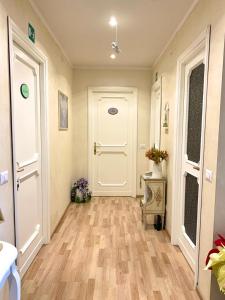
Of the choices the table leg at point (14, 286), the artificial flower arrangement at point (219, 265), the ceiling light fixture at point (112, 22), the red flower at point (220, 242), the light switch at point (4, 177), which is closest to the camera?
the table leg at point (14, 286)

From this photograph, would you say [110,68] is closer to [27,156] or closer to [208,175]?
[27,156]

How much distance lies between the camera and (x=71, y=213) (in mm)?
3961

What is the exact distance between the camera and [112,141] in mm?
4855

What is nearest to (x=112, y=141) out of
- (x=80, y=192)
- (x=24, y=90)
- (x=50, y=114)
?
(x=80, y=192)

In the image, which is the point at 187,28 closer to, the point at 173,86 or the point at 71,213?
the point at 173,86

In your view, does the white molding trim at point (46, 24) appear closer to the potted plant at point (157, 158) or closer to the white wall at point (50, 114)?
the white wall at point (50, 114)

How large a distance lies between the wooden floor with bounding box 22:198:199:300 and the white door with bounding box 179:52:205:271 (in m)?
0.25

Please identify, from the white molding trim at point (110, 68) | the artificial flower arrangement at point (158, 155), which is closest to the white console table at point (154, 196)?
the artificial flower arrangement at point (158, 155)

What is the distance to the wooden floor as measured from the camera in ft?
6.71

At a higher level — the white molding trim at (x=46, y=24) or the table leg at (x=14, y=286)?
the white molding trim at (x=46, y=24)

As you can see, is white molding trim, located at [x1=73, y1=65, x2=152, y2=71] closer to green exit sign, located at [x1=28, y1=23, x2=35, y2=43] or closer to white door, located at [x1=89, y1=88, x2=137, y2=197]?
white door, located at [x1=89, y1=88, x2=137, y2=197]

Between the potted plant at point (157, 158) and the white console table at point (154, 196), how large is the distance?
0.34 feet

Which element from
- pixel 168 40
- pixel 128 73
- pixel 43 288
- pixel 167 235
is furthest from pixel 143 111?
pixel 43 288

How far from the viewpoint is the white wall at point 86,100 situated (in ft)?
15.3
